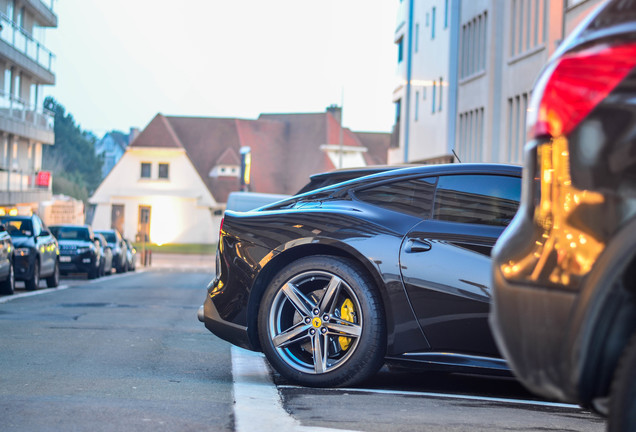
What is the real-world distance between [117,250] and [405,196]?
33.5 metres

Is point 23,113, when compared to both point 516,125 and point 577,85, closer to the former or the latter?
point 516,125

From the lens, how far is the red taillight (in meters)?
2.65

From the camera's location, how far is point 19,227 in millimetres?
21078

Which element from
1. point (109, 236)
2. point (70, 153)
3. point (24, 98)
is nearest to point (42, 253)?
point (109, 236)

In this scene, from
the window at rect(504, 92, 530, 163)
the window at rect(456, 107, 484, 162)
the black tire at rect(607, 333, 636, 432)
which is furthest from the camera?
the window at rect(456, 107, 484, 162)

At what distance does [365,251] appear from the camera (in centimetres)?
602

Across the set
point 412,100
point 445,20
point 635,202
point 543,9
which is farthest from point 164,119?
point 635,202

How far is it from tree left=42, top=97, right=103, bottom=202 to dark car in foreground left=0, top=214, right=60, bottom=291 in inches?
3816

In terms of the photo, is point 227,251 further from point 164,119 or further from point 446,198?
point 164,119

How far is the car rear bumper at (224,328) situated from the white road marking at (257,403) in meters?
0.21

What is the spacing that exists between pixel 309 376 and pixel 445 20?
3559 centimetres

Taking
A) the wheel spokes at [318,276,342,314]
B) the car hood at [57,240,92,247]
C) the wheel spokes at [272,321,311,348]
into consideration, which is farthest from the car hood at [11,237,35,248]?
the wheel spokes at [318,276,342,314]

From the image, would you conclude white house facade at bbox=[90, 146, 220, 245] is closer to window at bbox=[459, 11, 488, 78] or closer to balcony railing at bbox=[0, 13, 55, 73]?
balcony railing at bbox=[0, 13, 55, 73]

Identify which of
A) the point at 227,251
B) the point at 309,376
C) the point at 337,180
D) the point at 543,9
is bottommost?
the point at 309,376
